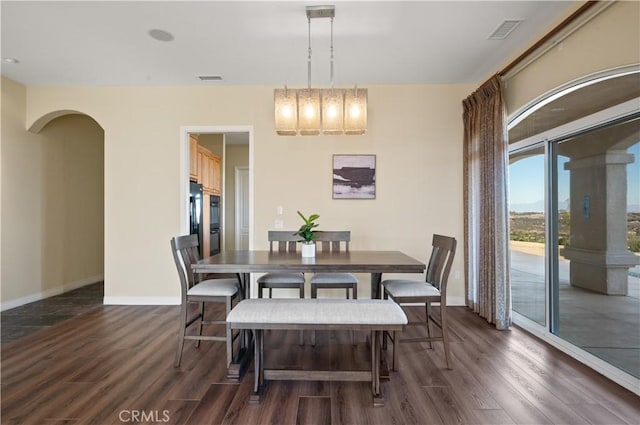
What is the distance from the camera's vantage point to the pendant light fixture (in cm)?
259

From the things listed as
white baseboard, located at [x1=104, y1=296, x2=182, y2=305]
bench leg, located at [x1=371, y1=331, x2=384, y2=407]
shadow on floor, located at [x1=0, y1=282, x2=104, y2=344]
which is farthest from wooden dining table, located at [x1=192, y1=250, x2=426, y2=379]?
shadow on floor, located at [x1=0, y1=282, x2=104, y2=344]

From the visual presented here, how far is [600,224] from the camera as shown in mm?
2537

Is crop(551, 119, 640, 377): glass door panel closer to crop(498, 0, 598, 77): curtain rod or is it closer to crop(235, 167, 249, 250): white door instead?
crop(498, 0, 598, 77): curtain rod

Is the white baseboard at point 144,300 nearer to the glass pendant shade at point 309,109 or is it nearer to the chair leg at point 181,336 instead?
the chair leg at point 181,336

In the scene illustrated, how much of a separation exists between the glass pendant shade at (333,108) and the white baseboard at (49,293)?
4655 millimetres

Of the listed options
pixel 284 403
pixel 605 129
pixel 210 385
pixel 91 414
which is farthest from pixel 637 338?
pixel 91 414

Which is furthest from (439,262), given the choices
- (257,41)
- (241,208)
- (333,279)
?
(241,208)

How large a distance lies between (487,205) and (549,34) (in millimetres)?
1658

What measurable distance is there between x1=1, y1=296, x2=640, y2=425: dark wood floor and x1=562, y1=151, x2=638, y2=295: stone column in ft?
2.47

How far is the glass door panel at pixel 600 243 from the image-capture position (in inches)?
90.0

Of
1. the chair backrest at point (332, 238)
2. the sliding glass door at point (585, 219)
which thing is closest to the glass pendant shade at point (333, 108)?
the chair backrest at point (332, 238)

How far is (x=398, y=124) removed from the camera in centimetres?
409

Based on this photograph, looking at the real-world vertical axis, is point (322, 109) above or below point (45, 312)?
above

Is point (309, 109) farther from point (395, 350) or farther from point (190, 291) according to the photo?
point (395, 350)
